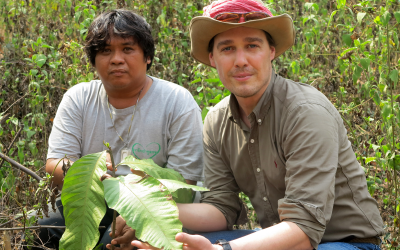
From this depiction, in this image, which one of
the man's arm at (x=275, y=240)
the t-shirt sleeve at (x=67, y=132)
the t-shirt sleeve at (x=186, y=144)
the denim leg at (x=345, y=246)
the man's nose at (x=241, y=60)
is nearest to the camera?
the man's arm at (x=275, y=240)

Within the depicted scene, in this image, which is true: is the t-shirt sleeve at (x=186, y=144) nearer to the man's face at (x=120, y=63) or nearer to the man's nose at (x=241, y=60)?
the man's face at (x=120, y=63)

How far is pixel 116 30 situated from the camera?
8.36 ft

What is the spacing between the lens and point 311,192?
71.4 inches

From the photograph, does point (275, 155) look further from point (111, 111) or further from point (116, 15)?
point (116, 15)

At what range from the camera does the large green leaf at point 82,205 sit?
1603 millimetres

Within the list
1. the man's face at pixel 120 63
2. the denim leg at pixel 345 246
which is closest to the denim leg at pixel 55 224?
the man's face at pixel 120 63

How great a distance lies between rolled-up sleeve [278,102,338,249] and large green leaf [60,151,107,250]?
767 millimetres

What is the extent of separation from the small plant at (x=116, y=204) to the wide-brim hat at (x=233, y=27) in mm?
816

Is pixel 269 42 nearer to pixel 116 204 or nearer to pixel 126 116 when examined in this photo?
pixel 126 116

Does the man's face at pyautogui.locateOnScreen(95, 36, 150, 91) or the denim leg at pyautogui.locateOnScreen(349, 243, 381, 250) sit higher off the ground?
the man's face at pyautogui.locateOnScreen(95, 36, 150, 91)

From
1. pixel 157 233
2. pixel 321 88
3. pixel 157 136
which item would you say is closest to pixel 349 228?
pixel 157 233

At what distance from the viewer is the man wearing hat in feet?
5.97

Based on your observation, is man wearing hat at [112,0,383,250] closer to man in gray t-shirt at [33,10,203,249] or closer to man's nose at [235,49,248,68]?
man's nose at [235,49,248,68]

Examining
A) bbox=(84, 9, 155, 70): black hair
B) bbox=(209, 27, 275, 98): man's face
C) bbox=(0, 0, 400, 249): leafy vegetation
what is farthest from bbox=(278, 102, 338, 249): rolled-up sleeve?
bbox=(84, 9, 155, 70): black hair
